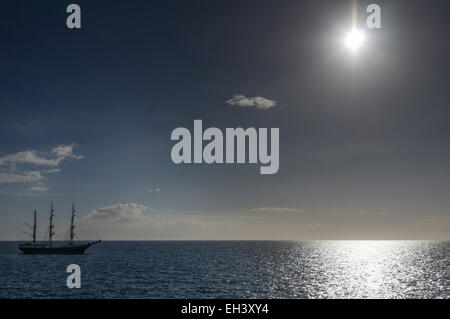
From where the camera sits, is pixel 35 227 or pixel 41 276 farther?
pixel 35 227

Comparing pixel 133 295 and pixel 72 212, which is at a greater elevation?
pixel 72 212

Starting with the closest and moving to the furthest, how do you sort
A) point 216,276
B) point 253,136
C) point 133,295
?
point 253,136, point 133,295, point 216,276

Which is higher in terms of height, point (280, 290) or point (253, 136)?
point (253, 136)

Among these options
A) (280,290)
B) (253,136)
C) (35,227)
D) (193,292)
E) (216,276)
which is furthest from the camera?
(35,227)

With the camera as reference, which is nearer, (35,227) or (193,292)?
(193,292)

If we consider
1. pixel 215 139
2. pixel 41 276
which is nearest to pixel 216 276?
pixel 41 276

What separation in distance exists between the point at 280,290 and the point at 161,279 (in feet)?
84.0
